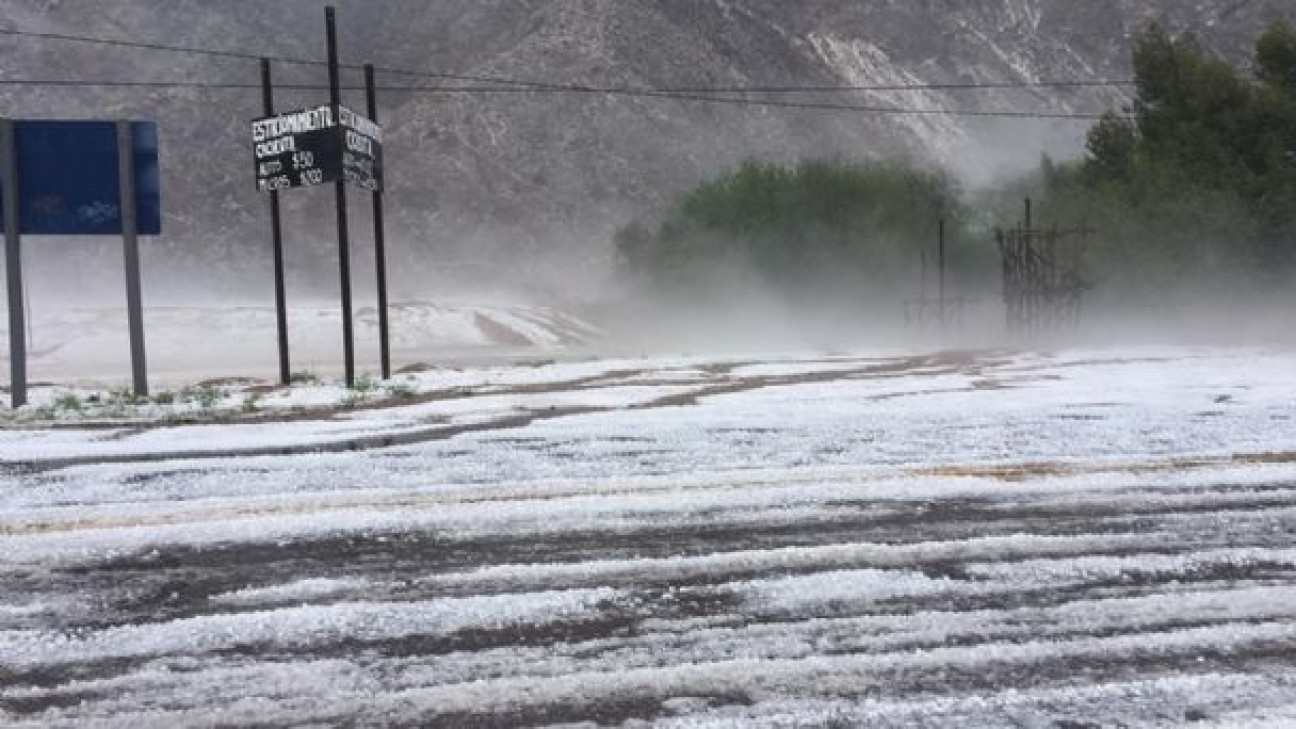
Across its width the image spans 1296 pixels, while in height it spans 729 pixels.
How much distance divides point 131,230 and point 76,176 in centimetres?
106

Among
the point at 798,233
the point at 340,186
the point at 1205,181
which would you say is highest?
the point at 798,233

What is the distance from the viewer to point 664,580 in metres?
4.20

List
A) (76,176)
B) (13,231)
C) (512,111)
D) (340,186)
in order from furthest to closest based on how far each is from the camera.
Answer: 1. (512,111)
2. (340,186)
3. (76,176)
4. (13,231)

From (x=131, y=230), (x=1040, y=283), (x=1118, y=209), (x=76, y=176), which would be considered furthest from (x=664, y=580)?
(x=1118, y=209)

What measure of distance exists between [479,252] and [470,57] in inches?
959

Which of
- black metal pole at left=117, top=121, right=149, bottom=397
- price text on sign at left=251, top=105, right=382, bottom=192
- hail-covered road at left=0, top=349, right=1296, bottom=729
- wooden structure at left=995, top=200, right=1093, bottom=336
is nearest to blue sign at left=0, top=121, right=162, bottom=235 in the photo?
black metal pole at left=117, top=121, right=149, bottom=397

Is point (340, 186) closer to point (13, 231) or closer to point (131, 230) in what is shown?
point (131, 230)

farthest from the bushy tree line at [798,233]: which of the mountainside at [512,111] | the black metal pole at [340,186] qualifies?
the black metal pole at [340,186]

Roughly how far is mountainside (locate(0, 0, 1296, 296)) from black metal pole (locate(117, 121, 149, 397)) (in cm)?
6209

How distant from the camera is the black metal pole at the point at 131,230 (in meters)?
14.6

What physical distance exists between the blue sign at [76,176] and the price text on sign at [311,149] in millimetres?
2725

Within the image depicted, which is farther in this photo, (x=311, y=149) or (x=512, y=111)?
(x=512, y=111)

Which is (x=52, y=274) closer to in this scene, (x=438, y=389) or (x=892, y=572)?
(x=438, y=389)

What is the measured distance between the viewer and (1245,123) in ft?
125
